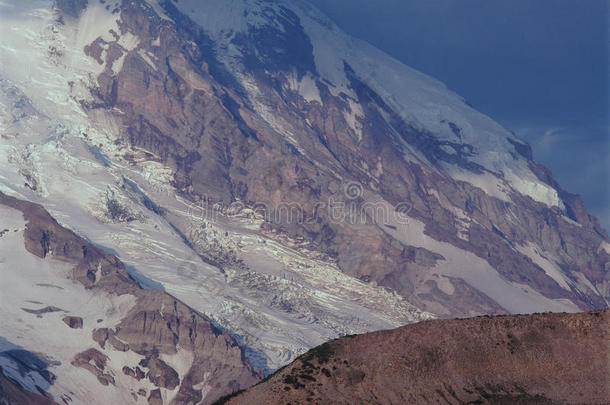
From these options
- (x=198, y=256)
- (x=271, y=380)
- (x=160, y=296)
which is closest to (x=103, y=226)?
(x=198, y=256)

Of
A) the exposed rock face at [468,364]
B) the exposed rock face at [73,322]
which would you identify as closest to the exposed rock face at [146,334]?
the exposed rock face at [73,322]

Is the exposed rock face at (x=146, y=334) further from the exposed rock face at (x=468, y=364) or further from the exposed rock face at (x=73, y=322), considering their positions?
the exposed rock face at (x=468, y=364)

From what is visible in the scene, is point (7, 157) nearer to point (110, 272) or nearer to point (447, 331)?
point (110, 272)

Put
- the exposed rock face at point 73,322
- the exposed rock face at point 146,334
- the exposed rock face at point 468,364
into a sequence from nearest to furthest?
the exposed rock face at point 468,364 < the exposed rock face at point 146,334 < the exposed rock face at point 73,322

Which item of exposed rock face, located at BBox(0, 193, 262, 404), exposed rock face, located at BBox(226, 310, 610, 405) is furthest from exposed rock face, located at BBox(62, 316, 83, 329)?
exposed rock face, located at BBox(226, 310, 610, 405)

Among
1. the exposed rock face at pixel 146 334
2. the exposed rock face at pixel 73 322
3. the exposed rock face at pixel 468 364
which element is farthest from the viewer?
the exposed rock face at pixel 73 322

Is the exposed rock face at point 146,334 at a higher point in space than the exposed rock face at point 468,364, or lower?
lower
